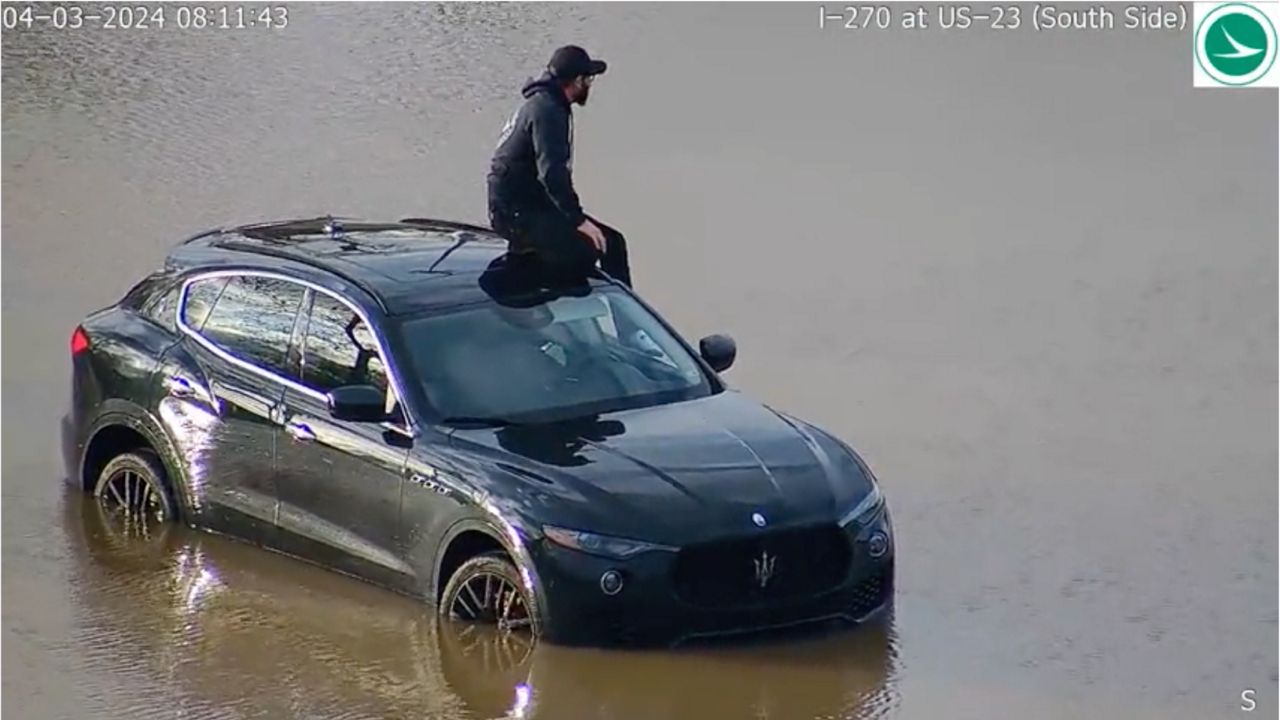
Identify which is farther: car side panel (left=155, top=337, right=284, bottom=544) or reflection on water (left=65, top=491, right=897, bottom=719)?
car side panel (left=155, top=337, right=284, bottom=544)

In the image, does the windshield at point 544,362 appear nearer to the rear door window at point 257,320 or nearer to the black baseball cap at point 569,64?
the rear door window at point 257,320

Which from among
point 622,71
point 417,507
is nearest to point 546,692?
point 417,507

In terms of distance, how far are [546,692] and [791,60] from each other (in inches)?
520

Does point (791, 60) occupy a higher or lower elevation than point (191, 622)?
higher

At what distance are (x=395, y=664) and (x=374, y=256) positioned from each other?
94.5 inches

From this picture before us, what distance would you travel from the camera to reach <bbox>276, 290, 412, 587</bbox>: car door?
10.3m

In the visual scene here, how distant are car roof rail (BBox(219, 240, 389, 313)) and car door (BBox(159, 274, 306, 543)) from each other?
5.7 inches

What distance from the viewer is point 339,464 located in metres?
10.5

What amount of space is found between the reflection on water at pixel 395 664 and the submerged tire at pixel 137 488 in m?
0.81

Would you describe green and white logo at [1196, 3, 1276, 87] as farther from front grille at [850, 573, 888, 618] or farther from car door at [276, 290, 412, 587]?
car door at [276, 290, 412, 587]

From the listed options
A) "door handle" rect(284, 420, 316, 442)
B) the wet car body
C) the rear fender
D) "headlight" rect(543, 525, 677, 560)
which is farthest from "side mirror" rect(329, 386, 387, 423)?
the rear fender

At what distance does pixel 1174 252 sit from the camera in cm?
1683

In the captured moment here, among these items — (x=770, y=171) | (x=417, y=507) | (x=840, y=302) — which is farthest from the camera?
(x=770, y=171)

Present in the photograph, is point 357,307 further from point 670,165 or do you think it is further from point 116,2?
point 116,2
